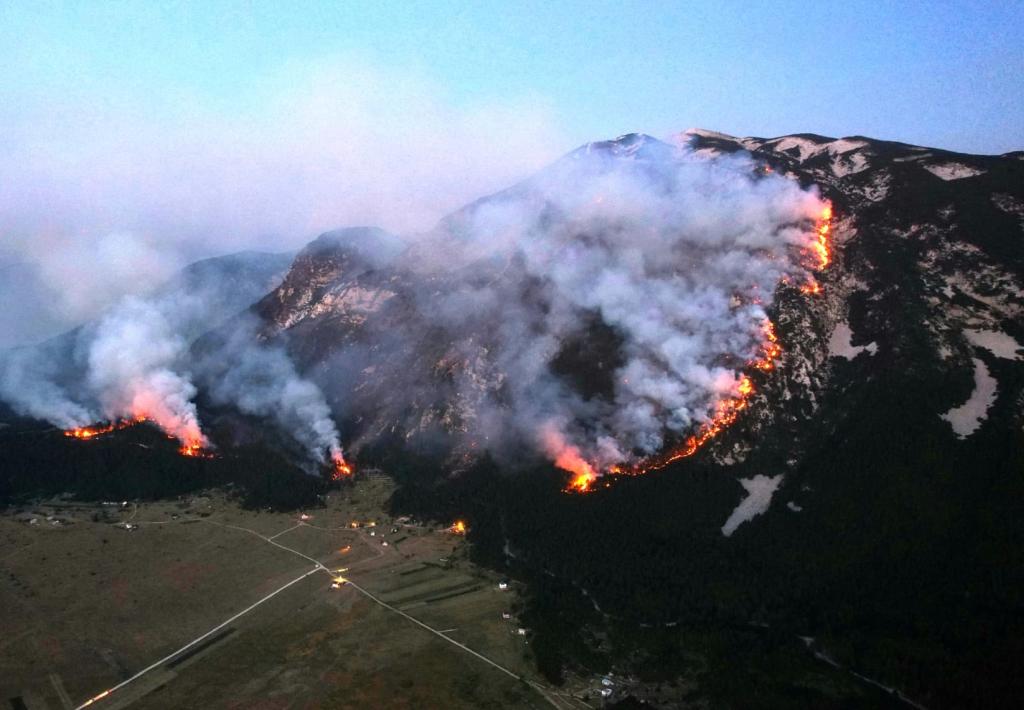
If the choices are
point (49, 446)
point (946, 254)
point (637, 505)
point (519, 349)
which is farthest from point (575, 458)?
point (49, 446)

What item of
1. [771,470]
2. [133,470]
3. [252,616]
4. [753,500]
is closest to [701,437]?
[771,470]

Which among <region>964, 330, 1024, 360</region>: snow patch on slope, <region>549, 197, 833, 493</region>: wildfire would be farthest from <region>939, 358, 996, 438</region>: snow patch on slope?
<region>549, 197, 833, 493</region>: wildfire

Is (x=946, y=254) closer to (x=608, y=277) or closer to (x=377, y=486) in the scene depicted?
(x=608, y=277)

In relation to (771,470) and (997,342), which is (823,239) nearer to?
(997,342)

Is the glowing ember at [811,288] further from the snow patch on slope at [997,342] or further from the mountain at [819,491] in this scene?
the snow patch on slope at [997,342]

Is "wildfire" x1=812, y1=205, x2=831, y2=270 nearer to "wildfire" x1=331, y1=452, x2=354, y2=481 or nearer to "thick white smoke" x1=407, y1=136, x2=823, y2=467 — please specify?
"thick white smoke" x1=407, y1=136, x2=823, y2=467

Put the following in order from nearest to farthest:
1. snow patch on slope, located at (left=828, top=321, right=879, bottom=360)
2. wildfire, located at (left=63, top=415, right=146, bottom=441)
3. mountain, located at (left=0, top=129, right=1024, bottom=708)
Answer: mountain, located at (left=0, top=129, right=1024, bottom=708), snow patch on slope, located at (left=828, top=321, right=879, bottom=360), wildfire, located at (left=63, top=415, right=146, bottom=441)
